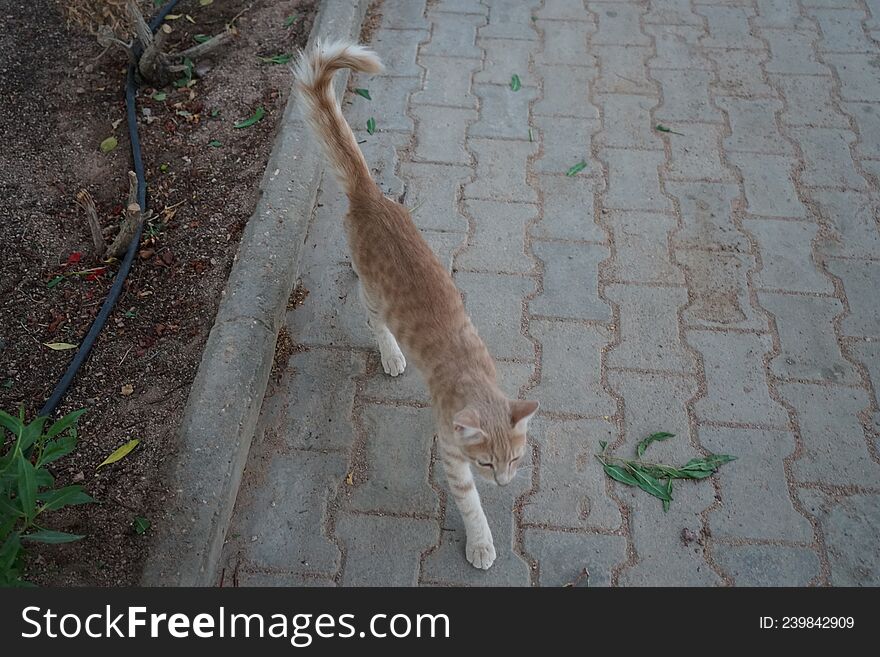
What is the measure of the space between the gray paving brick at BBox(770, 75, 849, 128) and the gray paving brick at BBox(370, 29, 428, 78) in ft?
7.43

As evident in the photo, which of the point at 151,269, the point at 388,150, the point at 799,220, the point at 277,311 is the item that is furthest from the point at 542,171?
the point at 151,269

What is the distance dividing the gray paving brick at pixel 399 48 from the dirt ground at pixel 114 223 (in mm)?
484

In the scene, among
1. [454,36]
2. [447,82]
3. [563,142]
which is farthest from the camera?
[454,36]

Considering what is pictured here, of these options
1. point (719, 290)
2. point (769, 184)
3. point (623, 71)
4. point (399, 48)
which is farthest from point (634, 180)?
point (399, 48)

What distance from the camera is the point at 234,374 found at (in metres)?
3.29

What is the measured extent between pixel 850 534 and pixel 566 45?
3.59 m

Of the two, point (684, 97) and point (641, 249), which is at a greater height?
point (684, 97)

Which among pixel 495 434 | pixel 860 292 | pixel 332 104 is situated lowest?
pixel 860 292

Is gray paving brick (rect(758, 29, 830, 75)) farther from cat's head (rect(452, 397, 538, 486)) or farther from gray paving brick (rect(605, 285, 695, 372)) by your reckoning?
cat's head (rect(452, 397, 538, 486))

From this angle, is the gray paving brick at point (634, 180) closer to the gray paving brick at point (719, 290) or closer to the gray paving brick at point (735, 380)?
the gray paving brick at point (719, 290)

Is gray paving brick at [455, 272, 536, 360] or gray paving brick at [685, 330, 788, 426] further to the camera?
gray paving brick at [455, 272, 536, 360]

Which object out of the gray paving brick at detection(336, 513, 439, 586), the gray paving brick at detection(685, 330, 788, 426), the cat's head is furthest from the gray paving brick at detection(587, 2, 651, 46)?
the gray paving brick at detection(336, 513, 439, 586)

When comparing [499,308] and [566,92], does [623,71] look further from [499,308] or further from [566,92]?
[499,308]

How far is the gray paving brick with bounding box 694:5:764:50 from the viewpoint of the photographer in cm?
536
